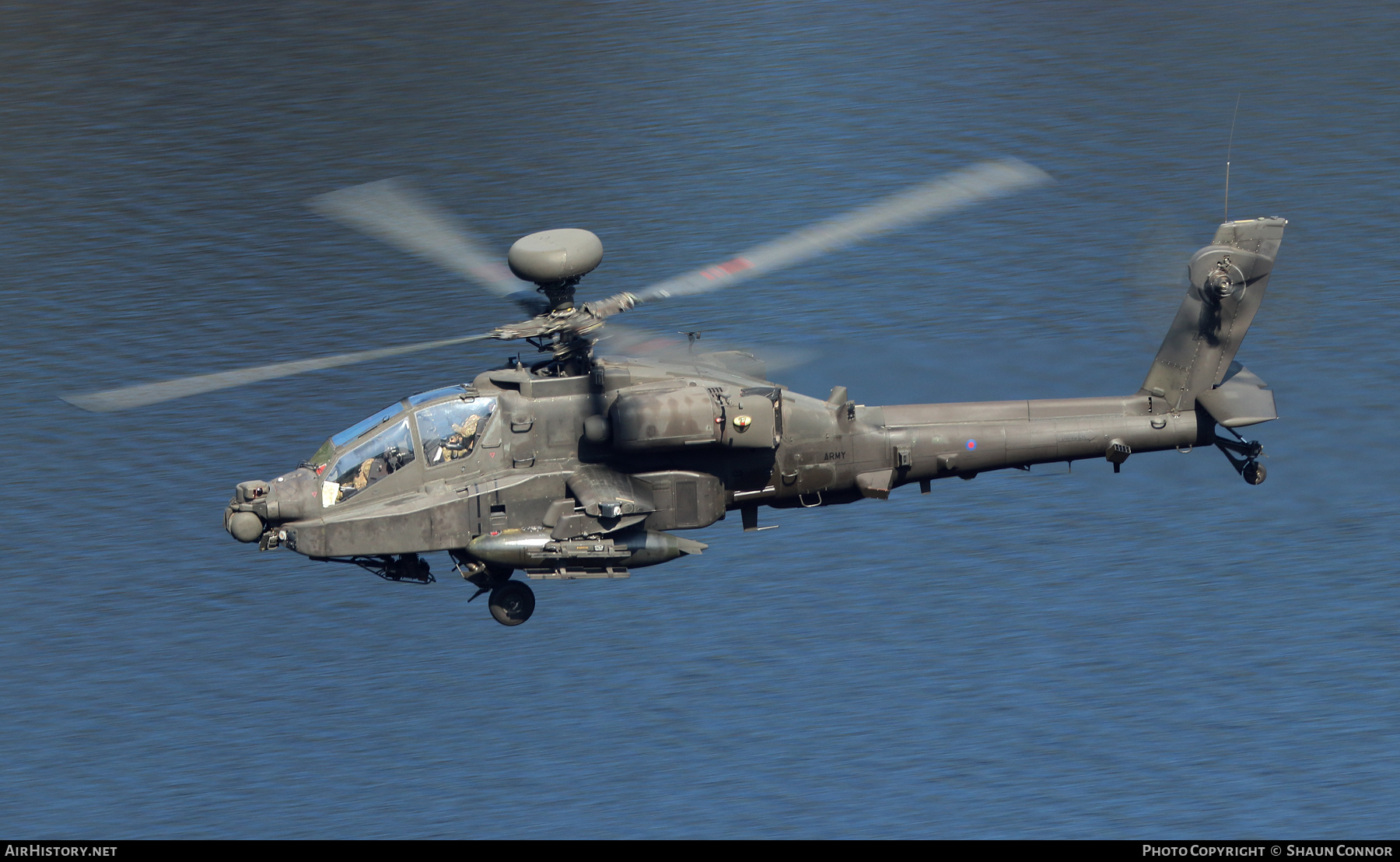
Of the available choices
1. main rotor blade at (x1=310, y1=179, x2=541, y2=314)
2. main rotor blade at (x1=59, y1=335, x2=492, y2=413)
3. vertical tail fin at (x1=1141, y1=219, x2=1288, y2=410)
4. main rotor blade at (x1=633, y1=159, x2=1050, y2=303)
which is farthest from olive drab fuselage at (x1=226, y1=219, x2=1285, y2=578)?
main rotor blade at (x1=59, y1=335, x2=492, y2=413)

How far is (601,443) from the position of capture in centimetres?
3416

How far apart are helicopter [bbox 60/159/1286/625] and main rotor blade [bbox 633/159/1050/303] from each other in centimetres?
4

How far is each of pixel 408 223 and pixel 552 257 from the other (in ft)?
11.5

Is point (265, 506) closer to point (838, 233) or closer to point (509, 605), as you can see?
point (509, 605)

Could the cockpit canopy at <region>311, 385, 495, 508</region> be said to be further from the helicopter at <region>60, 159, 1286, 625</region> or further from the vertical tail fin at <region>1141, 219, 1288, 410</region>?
the vertical tail fin at <region>1141, 219, 1288, 410</region>

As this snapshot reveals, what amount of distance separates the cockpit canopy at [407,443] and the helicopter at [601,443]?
0.11 ft

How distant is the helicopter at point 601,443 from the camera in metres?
32.9

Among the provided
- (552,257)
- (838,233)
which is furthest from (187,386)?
(838,233)

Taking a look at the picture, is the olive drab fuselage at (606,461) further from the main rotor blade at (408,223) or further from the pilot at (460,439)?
the main rotor blade at (408,223)

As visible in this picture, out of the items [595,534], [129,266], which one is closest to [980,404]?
[595,534]

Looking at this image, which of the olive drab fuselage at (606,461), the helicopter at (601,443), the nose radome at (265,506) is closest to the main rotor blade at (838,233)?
the helicopter at (601,443)

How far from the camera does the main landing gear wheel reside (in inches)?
1375

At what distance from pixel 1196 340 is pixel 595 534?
42.6 feet

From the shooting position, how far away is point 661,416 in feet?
111
